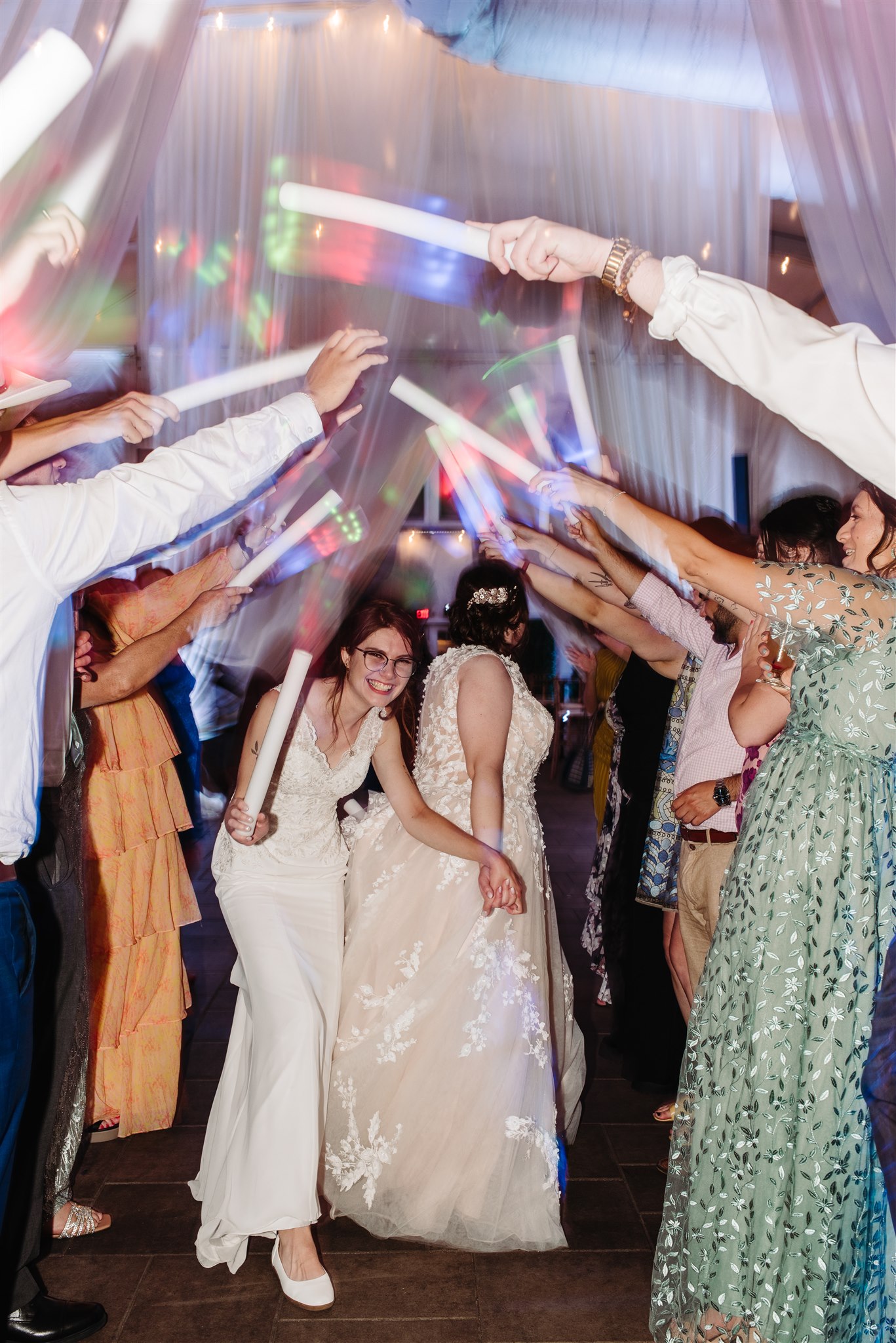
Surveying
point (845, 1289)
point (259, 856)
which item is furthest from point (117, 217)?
point (845, 1289)

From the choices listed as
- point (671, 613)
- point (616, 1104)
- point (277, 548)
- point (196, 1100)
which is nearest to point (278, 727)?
point (277, 548)

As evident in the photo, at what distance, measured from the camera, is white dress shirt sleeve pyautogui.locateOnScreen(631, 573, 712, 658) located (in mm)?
2852

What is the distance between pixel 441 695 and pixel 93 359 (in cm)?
133

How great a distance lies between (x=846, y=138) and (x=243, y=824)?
1.68m

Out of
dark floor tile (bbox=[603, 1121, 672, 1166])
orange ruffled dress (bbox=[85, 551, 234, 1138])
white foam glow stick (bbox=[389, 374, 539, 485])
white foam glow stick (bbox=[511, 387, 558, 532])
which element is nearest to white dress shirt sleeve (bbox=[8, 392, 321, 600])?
white foam glow stick (bbox=[389, 374, 539, 485])

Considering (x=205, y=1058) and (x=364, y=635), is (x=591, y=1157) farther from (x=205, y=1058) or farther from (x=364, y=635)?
(x=364, y=635)

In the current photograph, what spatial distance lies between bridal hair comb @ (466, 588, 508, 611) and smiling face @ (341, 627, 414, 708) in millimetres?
317

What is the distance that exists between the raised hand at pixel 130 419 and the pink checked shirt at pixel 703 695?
1580 millimetres

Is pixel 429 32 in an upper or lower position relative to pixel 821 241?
upper

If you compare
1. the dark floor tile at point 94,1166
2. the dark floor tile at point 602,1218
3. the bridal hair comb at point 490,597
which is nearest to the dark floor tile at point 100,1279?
the dark floor tile at point 94,1166

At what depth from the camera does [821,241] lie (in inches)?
61.5

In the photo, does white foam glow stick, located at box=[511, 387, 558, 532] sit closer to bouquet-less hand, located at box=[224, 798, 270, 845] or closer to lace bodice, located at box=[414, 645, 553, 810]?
lace bodice, located at box=[414, 645, 553, 810]

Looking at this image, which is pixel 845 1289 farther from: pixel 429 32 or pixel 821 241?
pixel 429 32

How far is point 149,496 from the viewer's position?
5.28 feet
